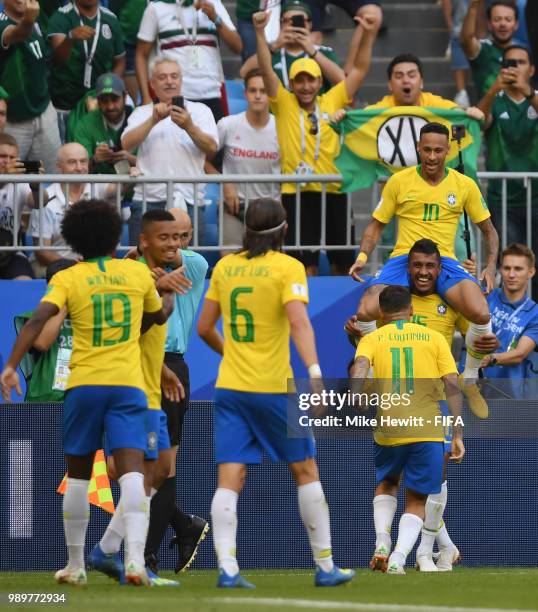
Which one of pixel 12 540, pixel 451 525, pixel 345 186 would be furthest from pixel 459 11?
pixel 12 540

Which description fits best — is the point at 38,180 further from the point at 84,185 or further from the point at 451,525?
the point at 451,525

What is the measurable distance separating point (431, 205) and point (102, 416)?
4.43 m

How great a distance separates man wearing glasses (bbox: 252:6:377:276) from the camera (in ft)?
44.8

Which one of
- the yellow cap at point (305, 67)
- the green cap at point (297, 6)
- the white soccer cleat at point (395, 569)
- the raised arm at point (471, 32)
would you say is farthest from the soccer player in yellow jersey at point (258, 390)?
the raised arm at point (471, 32)

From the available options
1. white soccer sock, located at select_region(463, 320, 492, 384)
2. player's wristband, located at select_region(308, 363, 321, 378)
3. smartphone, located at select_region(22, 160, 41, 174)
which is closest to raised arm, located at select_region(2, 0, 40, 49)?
smartphone, located at select_region(22, 160, 41, 174)

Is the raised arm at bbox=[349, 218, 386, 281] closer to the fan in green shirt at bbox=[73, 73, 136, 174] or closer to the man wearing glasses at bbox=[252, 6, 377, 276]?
the man wearing glasses at bbox=[252, 6, 377, 276]

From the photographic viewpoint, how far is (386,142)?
13.6 meters

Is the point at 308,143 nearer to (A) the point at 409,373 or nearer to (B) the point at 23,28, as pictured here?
(B) the point at 23,28

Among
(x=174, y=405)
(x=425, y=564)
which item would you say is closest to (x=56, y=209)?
(x=174, y=405)

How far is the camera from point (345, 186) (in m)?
13.5

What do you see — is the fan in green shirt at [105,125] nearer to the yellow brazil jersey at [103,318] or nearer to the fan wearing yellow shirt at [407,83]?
the fan wearing yellow shirt at [407,83]

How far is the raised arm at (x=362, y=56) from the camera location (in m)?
14.2

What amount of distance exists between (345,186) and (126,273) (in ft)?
17.5

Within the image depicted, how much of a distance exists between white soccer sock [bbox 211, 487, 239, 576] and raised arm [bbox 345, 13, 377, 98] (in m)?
6.69
